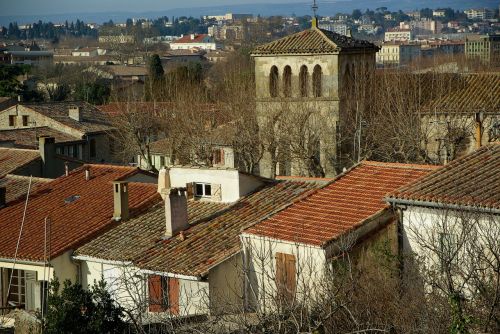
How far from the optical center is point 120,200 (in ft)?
88.2

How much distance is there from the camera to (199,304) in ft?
68.9

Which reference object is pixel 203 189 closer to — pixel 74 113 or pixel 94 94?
pixel 74 113

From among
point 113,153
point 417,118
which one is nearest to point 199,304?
point 417,118

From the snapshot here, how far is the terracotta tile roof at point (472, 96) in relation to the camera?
41.1m

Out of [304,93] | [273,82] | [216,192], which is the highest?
[273,82]

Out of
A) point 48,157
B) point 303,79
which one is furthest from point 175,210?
point 303,79

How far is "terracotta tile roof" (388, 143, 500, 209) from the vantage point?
20094mm

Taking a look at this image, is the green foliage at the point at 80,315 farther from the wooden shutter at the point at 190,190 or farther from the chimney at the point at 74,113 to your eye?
the chimney at the point at 74,113

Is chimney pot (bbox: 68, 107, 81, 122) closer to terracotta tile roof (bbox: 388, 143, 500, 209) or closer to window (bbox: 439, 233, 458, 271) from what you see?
terracotta tile roof (bbox: 388, 143, 500, 209)

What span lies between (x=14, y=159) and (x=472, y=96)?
15.7 m

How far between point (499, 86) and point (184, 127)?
11.7m

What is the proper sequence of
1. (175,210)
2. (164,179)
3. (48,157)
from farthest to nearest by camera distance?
1. (48,157)
2. (164,179)
3. (175,210)

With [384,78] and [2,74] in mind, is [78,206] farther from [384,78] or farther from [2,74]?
[2,74]

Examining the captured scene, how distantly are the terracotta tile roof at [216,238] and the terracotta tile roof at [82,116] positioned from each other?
2821cm
